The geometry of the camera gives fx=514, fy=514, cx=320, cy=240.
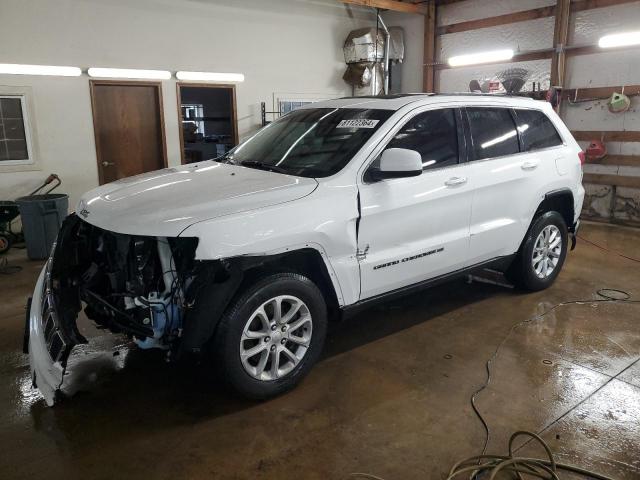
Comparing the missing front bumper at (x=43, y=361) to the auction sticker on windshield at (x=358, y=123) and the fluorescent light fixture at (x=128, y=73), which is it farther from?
the fluorescent light fixture at (x=128, y=73)

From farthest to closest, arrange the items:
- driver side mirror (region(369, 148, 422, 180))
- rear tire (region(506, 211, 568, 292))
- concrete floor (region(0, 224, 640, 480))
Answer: rear tire (region(506, 211, 568, 292)) < driver side mirror (region(369, 148, 422, 180)) < concrete floor (region(0, 224, 640, 480))

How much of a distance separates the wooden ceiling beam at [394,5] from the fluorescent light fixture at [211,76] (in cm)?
229

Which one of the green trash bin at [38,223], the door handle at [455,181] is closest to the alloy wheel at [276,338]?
the door handle at [455,181]

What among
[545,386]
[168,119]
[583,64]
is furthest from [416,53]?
[545,386]

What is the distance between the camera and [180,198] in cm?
282

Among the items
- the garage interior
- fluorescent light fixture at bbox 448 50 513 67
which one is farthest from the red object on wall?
fluorescent light fixture at bbox 448 50 513 67

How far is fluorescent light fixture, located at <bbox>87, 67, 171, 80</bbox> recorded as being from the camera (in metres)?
7.34

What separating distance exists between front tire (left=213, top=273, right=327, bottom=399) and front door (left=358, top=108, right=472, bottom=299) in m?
0.42

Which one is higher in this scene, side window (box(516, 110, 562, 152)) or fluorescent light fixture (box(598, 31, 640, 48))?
fluorescent light fixture (box(598, 31, 640, 48))

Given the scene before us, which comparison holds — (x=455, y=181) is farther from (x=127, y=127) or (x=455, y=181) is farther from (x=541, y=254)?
(x=127, y=127)

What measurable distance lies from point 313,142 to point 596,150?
21.2 ft

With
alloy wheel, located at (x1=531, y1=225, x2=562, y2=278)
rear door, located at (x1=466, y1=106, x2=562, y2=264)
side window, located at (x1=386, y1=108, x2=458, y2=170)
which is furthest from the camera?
alloy wheel, located at (x1=531, y1=225, x2=562, y2=278)

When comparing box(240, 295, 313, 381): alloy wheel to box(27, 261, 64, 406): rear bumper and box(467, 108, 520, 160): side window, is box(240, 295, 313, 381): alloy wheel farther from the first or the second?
box(467, 108, 520, 160): side window

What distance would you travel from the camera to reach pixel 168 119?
26.8 feet
